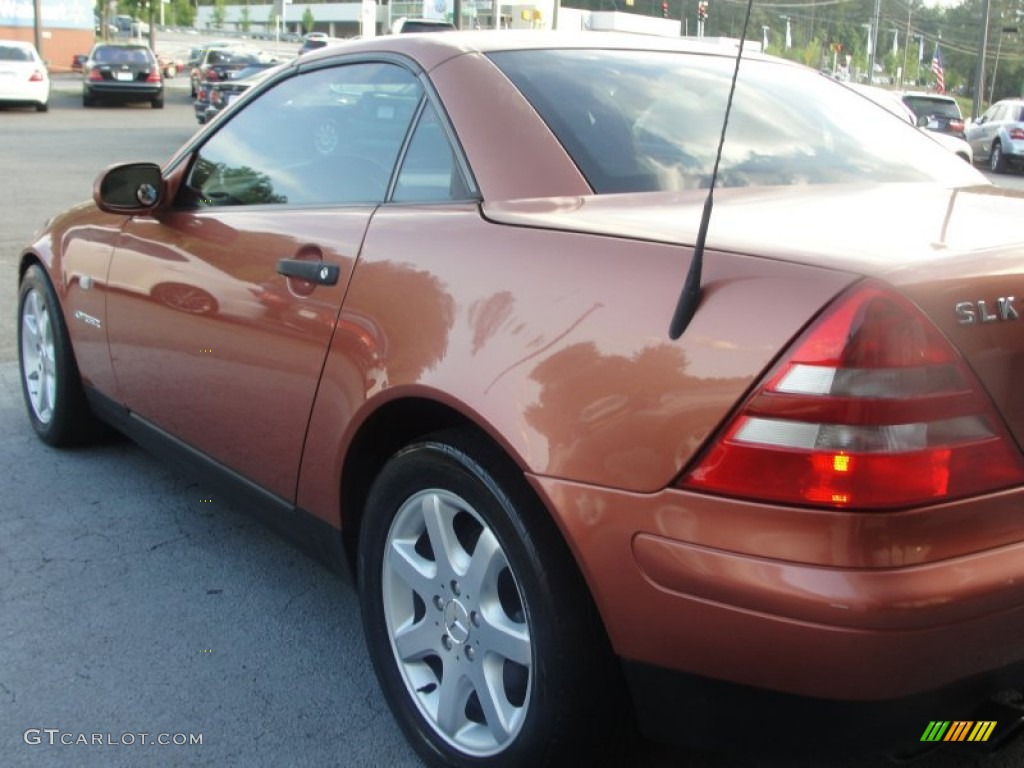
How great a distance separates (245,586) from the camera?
3.44 meters

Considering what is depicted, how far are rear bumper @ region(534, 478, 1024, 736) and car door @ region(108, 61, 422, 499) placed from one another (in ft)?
3.66

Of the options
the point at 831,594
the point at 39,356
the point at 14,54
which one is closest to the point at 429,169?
the point at 831,594

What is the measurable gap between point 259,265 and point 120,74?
98.8 feet

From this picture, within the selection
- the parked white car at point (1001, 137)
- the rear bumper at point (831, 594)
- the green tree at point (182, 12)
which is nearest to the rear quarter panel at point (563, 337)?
the rear bumper at point (831, 594)

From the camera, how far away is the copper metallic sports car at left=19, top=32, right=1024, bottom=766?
1.73 metres

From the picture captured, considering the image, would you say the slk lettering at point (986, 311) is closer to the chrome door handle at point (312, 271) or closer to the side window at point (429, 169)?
the side window at point (429, 169)

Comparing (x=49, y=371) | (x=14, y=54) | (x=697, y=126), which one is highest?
(x=14, y=54)

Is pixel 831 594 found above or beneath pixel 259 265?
beneath

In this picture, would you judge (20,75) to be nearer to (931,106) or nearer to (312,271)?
(931,106)

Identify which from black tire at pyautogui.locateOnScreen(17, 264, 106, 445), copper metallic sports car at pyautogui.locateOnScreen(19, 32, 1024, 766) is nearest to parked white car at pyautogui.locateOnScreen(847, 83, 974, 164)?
copper metallic sports car at pyautogui.locateOnScreen(19, 32, 1024, 766)

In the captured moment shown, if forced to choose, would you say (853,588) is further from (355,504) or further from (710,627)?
(355,504)

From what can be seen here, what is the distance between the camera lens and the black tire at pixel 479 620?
2.03m

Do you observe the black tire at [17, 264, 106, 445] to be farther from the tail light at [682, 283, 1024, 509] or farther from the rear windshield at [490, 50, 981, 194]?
the tail light at [682, 283, 1024, 509]

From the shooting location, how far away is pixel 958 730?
186 centimetres
